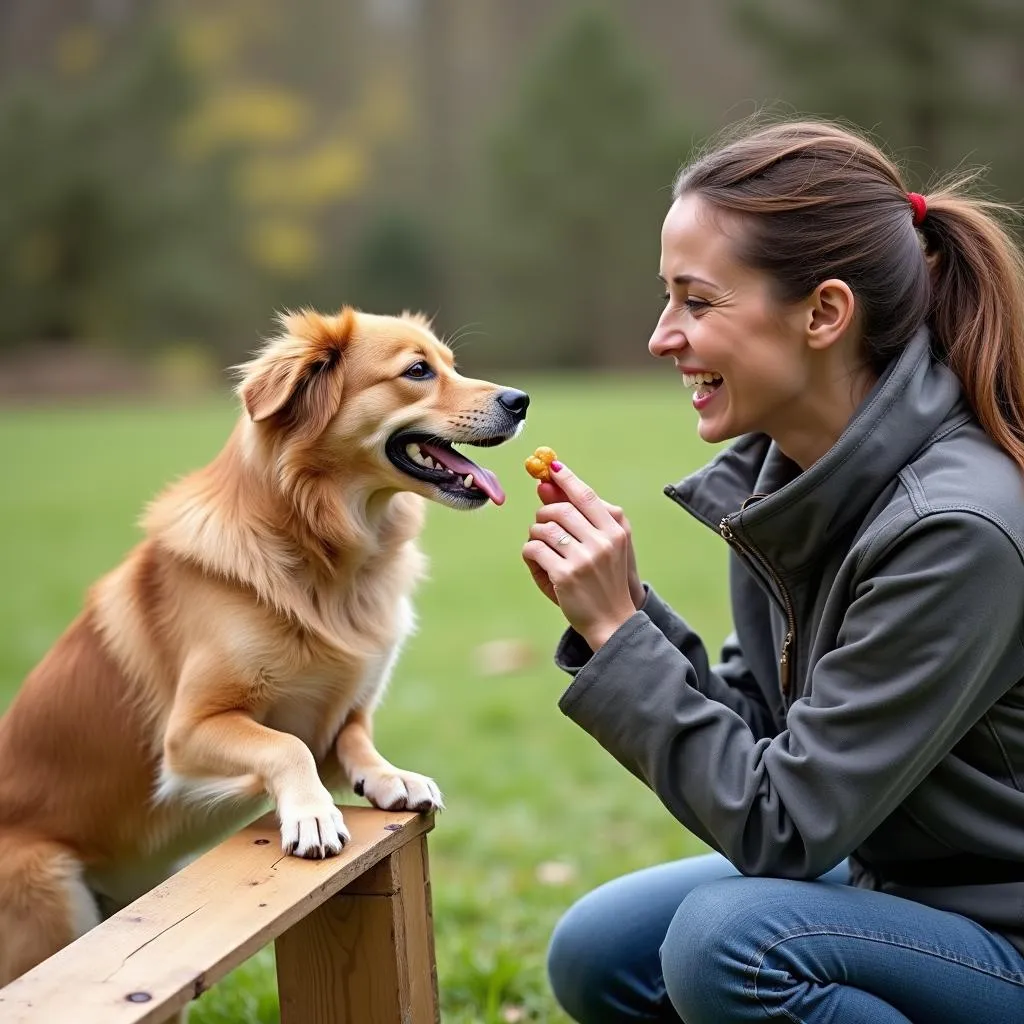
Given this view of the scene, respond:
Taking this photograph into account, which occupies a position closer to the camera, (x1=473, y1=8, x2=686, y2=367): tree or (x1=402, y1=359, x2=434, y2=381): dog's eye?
(x1=402, y1=359, x2=434, y2=381): dog's eye

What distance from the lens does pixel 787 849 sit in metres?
1.91

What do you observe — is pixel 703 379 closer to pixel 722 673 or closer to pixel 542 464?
pixel 542 464

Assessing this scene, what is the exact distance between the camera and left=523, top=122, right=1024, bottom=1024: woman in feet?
5.92

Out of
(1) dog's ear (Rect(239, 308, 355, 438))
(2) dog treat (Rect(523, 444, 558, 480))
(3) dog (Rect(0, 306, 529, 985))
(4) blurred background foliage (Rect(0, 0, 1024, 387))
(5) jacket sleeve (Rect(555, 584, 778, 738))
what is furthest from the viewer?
(4) blurred background foliage (Rect(0, 0, 1024, 387))

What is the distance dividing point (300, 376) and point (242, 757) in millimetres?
823

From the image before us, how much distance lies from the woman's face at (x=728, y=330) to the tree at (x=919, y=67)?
24.4 meters

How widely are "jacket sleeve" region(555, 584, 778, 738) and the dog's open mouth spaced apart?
445mm

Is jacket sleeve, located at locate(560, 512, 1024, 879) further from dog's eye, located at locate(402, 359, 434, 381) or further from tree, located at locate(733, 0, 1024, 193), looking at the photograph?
tree, located at locate(733, 0, 1024, 193)

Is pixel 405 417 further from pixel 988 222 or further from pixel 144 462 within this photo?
pixel 144 462

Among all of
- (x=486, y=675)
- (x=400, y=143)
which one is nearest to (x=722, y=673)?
(x=486, y=675)

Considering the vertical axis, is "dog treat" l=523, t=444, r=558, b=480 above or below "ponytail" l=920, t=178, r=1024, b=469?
below

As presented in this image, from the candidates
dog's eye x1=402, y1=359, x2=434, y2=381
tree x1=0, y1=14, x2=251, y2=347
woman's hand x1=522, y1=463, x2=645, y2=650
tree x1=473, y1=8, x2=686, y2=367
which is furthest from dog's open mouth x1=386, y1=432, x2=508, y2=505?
tree x1=0, y1=14, x2=251, y2=347

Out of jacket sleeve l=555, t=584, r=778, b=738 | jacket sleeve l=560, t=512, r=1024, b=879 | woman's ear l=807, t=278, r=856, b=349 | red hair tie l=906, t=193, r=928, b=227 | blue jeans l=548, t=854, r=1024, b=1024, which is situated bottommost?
blue jeans l=548, t=854, r=1024, b=1024

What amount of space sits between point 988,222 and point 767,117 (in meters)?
0.56
